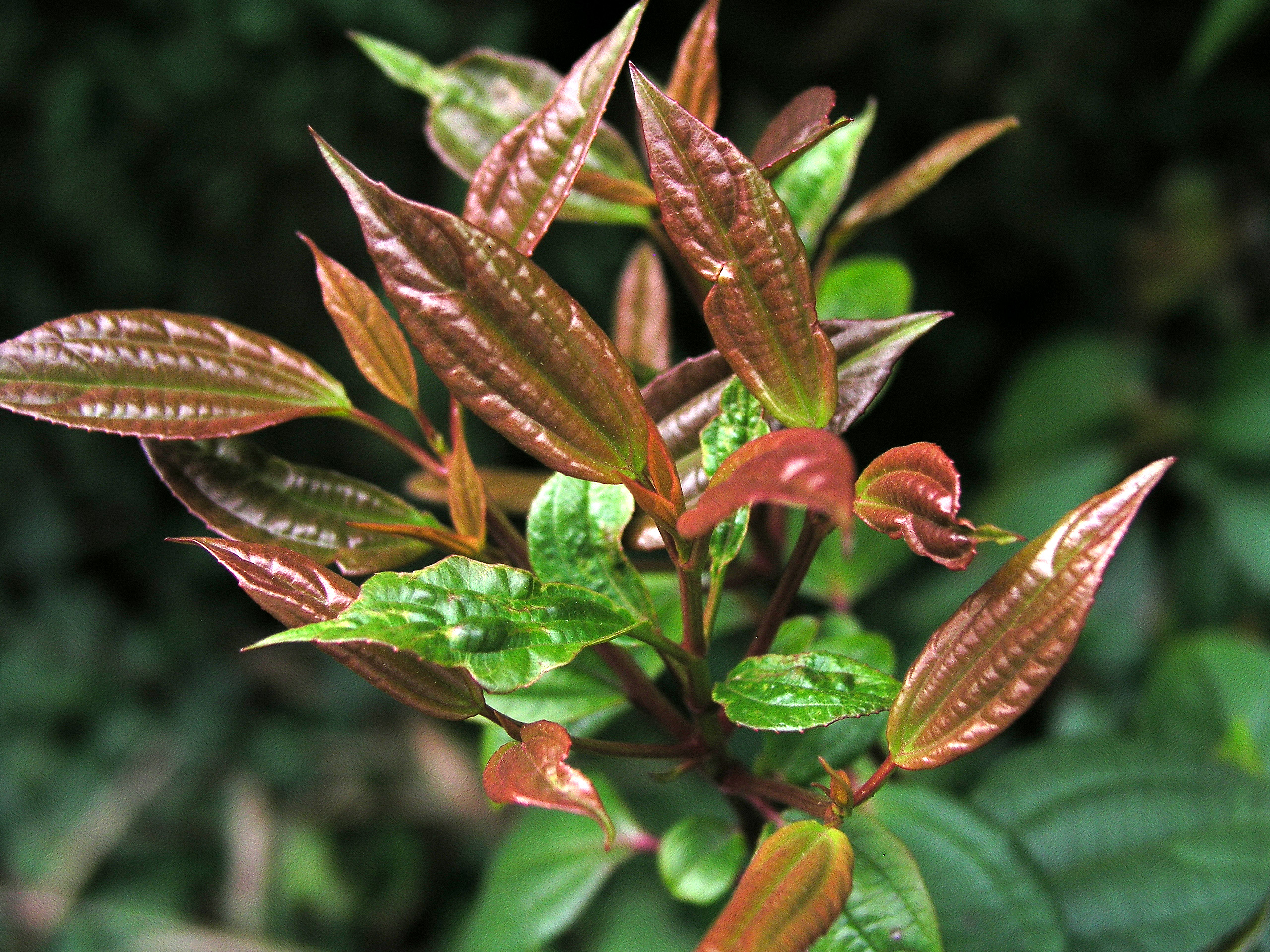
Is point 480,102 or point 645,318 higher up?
point 480,102

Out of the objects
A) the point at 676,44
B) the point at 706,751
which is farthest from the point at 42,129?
the point at 706,751

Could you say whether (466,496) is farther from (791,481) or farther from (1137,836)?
(1137,836)

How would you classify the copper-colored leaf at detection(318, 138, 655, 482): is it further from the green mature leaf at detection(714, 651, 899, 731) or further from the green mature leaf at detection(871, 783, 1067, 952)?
the green mature leaf at detection(871, 783, 1067, 952)

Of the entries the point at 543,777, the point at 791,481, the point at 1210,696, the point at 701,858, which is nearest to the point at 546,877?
the point at 701,858

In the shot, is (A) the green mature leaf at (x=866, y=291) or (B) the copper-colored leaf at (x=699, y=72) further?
(A) the green mature leaf at (x=866, y=291)

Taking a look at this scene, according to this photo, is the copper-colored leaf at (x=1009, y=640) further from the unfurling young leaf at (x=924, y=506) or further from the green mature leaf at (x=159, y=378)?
the green mature leaf at (x=159, y=378)

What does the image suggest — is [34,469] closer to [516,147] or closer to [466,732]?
[466,732]

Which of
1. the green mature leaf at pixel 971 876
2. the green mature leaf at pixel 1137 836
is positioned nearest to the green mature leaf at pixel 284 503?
the green mature leaf at pixel 971 876
